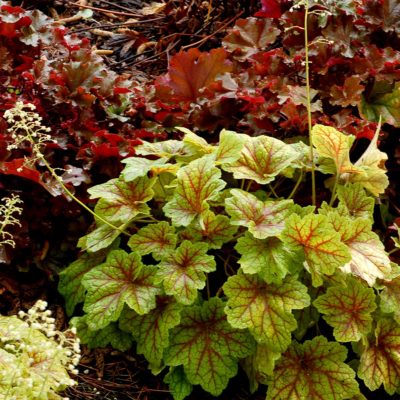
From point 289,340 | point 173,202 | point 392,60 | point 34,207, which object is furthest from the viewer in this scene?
point 392,60

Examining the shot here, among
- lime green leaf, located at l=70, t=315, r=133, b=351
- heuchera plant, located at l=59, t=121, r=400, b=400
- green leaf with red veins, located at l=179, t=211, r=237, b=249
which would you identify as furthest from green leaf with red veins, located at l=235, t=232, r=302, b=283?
lime green leaf, located at l=70, t=315, r=133, b=351

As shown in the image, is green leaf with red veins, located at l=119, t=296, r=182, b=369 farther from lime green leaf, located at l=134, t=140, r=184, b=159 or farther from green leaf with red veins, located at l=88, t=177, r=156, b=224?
lime green leaf, located at l=134, t=140, r=184, b=159

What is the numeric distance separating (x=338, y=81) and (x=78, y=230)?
1.35 meters

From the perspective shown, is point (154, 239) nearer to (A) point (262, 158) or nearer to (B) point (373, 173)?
(A) point (262, 158)

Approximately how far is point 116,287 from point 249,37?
156 cm

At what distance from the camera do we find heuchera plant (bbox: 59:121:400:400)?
2.65 m

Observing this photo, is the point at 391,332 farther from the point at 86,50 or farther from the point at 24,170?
the point at 86,50

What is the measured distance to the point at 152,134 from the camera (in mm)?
3271

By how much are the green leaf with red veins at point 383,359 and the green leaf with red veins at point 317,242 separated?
0.35 m

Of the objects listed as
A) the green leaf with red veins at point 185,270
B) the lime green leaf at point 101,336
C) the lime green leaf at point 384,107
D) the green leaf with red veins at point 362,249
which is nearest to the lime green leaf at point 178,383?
the lime green leaf at point 101,336

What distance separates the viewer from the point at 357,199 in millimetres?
2947

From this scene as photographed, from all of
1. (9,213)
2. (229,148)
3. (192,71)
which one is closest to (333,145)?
(229,148)

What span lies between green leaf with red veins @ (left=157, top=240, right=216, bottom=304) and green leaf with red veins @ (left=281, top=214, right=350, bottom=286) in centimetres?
30

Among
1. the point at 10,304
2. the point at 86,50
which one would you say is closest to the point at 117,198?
the point at 10,304
